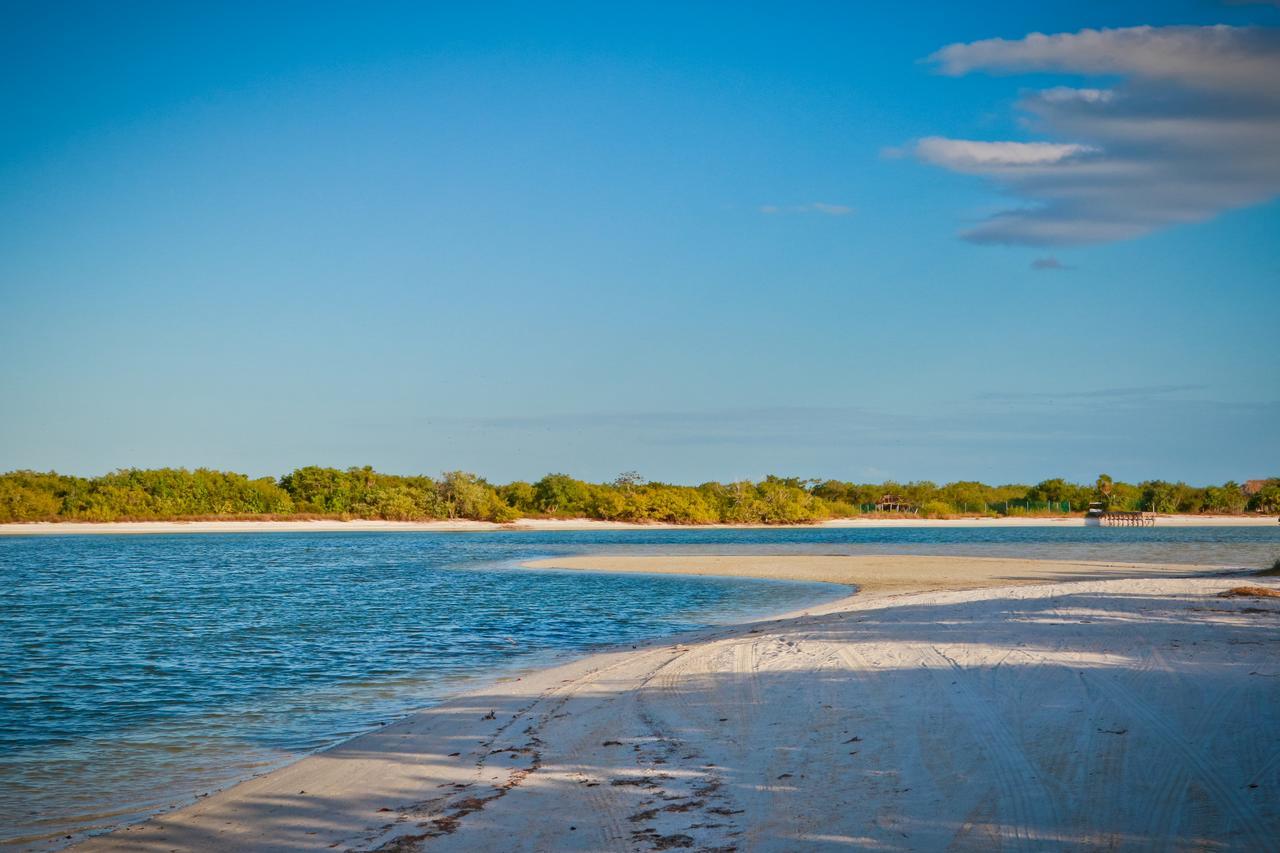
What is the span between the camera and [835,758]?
8.04m

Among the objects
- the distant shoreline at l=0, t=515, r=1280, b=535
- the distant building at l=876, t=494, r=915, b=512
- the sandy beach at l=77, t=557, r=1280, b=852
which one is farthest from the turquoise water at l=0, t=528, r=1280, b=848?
the distant building at l=876, t=494, r=915, b=512

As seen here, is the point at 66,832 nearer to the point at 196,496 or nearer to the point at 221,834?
the point at 221,834

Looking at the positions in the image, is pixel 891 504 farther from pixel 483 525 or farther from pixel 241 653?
pixel 241 653

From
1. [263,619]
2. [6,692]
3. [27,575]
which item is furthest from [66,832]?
[27,575]

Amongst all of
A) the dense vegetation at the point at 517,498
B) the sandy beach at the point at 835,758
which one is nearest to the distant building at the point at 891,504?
the dense vegetation at the point at 517,498

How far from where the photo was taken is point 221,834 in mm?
7758

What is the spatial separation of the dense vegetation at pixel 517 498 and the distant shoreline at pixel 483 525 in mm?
1809

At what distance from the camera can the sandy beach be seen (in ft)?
21.2

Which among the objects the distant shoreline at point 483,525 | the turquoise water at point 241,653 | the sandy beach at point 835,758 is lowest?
the distant shoreline at point 483,525

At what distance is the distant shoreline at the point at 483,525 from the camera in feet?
324

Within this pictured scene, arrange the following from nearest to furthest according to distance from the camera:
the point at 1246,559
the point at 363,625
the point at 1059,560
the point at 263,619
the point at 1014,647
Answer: the point at 1014,647 < the point at 363,625 < the point at 263,619 < the point at 1246,559 < the point at 1059,560

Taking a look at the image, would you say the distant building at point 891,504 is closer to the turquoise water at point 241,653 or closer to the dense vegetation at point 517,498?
the dense vegetation at point 517,498

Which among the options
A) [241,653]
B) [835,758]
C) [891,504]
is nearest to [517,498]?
[891,504]

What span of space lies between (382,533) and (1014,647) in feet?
337
